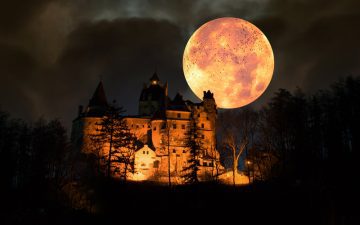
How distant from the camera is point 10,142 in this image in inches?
1788

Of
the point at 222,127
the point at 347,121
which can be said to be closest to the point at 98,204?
the point at 222,127

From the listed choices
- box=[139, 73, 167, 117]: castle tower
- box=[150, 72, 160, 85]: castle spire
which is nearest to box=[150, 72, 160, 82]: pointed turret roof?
box=[150, 72, 160, 85]: castle spire

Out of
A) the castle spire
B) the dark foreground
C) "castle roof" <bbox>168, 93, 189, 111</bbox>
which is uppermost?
the castle spire

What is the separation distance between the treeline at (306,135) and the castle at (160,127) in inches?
648

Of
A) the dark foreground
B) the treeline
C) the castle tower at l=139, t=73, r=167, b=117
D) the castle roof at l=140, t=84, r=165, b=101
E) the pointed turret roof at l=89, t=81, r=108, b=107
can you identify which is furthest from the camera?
the castle roof at l=140, t=84, r=165, b=101

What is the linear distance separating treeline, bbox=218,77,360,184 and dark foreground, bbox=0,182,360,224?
4.57 meters

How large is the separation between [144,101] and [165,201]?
44.4 m

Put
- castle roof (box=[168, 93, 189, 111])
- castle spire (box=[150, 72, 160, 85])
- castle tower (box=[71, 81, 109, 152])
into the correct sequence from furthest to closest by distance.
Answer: castle spire (box=[150, 72, 160, 85]) → castle roof (box=[168, 93, 189, 111]) → castle tower (box=[71, 81, 109, 152])

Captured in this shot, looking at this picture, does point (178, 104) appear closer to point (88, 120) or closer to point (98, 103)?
point (98, 103)

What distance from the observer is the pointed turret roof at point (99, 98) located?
80625 mm

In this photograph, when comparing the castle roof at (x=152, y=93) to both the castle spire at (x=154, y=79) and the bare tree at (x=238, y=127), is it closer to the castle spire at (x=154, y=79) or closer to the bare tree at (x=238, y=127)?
the castle spire at (x=154, y=79)

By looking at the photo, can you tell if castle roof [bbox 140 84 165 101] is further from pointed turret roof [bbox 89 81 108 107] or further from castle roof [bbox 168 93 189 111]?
pointed turret roof [bbox 89 81 108 107]

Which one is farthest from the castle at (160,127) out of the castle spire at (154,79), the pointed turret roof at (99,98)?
the castle spire at (154,79)

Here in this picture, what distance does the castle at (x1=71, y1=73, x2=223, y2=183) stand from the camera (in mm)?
66875
